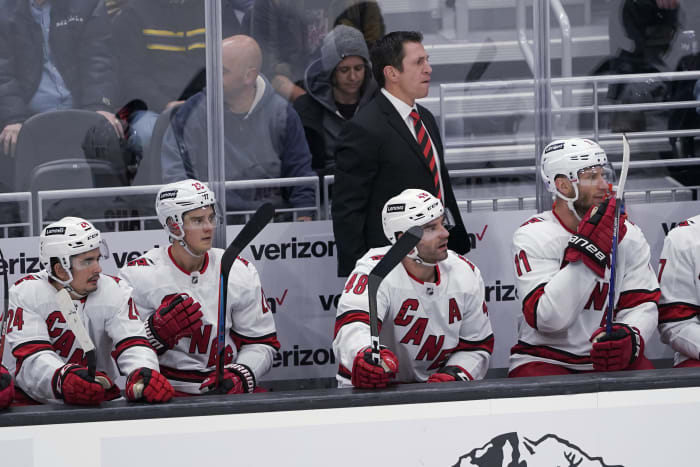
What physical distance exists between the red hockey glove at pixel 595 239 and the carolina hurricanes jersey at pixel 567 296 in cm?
5

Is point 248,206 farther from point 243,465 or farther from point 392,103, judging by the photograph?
point 243,465

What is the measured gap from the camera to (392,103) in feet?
14.2

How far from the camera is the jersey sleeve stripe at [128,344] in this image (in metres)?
3.73

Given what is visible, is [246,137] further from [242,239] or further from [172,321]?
[242,239]

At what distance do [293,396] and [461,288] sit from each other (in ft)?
3.41

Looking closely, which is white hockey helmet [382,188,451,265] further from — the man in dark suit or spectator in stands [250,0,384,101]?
spectator in stands [250,0,384,101]

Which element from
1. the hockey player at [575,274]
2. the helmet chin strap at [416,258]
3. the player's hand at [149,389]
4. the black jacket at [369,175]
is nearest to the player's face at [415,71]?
the black jacket at [369,175]

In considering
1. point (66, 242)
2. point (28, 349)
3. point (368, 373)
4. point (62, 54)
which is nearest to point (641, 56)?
point (368, 373)

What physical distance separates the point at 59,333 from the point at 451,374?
1.36 m

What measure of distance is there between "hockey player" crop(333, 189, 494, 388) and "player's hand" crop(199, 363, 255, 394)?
13.8 inches

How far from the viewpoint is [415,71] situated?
4.30 meters

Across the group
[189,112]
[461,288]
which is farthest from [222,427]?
[189,112]

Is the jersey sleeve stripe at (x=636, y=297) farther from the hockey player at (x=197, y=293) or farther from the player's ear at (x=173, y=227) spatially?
the player's ear at (x=173, y=227)

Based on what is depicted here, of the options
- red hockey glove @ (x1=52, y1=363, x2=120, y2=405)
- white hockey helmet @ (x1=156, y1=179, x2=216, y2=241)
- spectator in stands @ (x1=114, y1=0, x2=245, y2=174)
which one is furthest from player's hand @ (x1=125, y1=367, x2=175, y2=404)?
spectator in stands @ (x1=114, y1=0, x2=245, y2=174)
